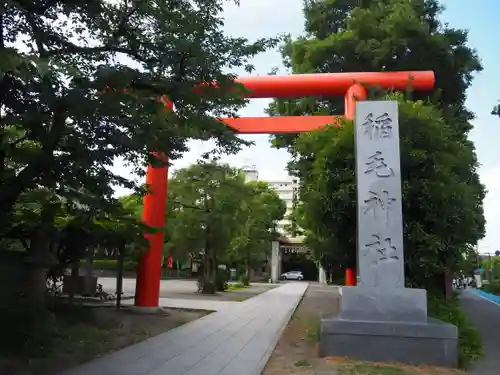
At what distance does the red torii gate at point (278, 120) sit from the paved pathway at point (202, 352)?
1776 mm

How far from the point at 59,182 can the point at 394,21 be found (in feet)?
35.2

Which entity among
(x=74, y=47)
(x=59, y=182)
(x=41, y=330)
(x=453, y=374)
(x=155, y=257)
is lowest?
(x=453, y=374)

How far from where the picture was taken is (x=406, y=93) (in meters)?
11.1

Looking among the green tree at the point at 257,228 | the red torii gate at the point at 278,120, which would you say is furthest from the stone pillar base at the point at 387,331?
the green tree at the point at 257,228

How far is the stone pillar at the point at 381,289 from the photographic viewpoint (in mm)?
6516

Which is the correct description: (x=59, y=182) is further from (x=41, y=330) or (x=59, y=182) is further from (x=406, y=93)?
(x=406, y=93)

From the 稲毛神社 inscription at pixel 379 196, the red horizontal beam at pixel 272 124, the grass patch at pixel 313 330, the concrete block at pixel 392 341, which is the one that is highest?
the red horizontal beam at pixel 272 124

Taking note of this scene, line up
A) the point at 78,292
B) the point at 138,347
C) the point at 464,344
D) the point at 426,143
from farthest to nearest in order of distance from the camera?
the point at 78,292, the point at 426,143, the point at 464,344, the point at 138,347

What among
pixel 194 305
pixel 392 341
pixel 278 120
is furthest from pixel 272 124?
pixel 392 341

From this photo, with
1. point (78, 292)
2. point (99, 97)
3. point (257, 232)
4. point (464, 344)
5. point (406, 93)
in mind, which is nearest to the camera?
point (99, 97)

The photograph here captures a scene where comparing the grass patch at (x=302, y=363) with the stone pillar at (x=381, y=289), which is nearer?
the grass patch at (x=302, y=363)

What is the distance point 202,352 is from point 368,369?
237cm

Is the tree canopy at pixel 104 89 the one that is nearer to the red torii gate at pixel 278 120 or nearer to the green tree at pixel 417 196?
the green tree at pixel 417 196

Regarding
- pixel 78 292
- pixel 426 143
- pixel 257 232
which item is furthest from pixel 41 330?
pixel 257 232
